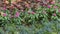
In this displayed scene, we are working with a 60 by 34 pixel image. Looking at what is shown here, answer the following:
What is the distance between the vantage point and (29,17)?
6.25 metres

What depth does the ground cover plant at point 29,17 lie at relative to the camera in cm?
573

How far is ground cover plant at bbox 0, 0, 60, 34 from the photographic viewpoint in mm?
5730

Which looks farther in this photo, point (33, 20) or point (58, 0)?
point (58, 0)

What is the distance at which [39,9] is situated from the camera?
6.48 metres

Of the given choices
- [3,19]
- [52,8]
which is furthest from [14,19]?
[52,8]

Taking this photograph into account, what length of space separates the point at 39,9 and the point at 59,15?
0.59 m

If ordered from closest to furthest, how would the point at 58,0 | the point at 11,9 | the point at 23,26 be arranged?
1. the point at 23,26
2. the point at 11,9
3. the point at 58,0

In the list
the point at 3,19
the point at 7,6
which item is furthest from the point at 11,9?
the point at 3,19

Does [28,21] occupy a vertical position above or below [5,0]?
below

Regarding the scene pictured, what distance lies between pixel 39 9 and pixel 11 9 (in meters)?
0.79

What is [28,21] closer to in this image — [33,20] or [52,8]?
[33,20]

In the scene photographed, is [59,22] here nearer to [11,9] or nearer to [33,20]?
[33,20]

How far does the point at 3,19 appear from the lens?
5953 millimetres

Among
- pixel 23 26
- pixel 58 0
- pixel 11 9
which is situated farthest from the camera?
pixel 58 0
